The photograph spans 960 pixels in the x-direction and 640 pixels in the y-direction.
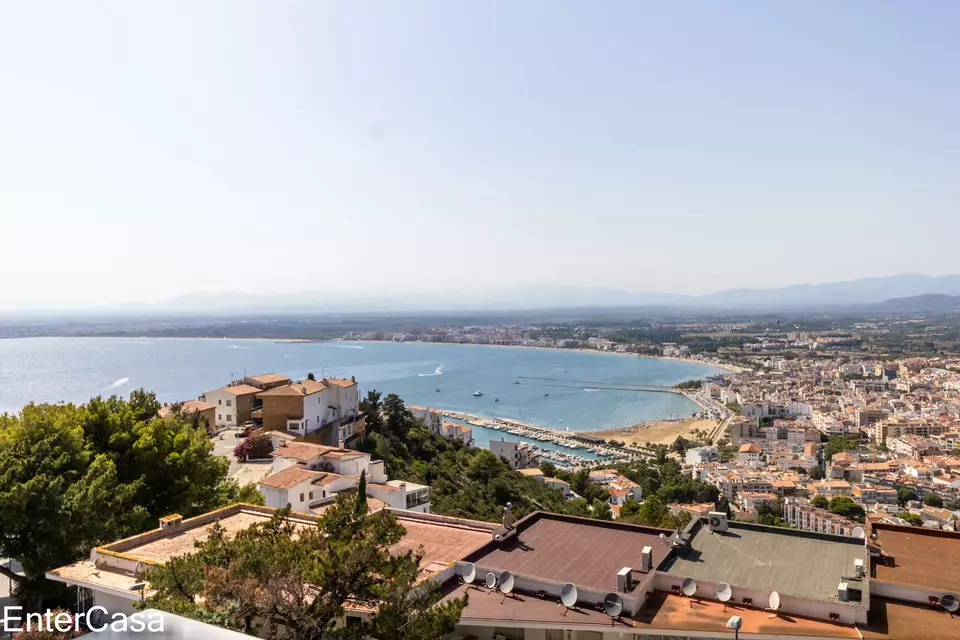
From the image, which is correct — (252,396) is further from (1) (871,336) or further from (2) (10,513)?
(1) (871,336)

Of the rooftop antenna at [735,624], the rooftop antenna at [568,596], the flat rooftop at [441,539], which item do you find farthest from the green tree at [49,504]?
the rooftop antenna at [735,624]

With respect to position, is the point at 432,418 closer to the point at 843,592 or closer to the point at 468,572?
the point at 468,572

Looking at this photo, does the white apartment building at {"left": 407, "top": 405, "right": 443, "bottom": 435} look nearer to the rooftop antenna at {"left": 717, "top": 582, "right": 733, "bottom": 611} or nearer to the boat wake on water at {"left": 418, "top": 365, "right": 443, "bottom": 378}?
the rooftop antenna at {"left": 717, "top": 582, "right": 733, "bottom": 611}

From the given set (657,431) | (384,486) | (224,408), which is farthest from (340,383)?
(657,431)

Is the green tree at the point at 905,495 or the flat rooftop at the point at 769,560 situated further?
the green tree at the point at 905,495

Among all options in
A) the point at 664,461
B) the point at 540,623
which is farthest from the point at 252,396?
the point at 664,461

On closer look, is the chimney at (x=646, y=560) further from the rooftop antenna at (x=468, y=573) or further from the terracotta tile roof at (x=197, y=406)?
the terracotta tile roof at (x=197, y=406)
